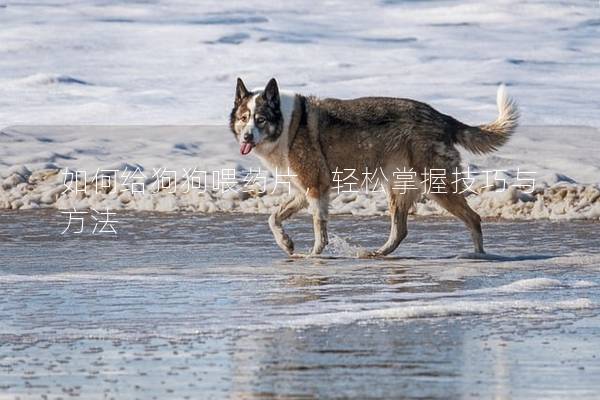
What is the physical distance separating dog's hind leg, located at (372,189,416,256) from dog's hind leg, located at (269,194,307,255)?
74 centimetres

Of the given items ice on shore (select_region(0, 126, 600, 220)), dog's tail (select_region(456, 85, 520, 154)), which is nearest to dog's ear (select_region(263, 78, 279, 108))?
dog's tail (select_region(456, 85, 520, 154))

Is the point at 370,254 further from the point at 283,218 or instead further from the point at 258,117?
the point at 258,117

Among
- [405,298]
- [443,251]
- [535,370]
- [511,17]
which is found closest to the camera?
[535,370]

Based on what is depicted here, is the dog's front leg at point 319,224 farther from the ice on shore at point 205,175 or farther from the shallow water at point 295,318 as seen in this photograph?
the ice on shore at point 205,175

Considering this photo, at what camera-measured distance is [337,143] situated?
34.0ft

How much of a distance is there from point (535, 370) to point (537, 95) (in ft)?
52.8

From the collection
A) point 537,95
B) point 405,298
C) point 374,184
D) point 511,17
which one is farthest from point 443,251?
point 511,17

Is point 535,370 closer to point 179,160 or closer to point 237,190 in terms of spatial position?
point 237,190

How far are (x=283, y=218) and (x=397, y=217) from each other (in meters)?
0.95

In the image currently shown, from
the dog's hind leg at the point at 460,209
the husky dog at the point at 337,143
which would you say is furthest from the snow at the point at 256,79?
the husky dog at the point at 337,143

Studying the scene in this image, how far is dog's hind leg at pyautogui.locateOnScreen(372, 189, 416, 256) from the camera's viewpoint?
1037 cm

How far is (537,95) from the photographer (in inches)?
822

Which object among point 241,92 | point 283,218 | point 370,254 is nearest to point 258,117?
point 241,92

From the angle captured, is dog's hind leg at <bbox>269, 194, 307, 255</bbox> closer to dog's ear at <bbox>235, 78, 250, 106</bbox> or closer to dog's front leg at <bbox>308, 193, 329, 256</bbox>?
dog's front leg at <bbox>308, 193, 329, 256</bbox>
